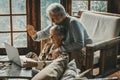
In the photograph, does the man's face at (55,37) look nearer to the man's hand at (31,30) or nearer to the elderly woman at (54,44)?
the elderly woman at (54,44)

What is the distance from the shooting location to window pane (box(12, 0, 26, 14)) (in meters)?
4.58

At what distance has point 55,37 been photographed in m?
2.96

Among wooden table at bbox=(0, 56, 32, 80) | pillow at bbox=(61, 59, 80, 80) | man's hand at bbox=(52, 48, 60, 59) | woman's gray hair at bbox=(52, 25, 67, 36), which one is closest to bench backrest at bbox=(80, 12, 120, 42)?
woman's gray hair at bbox=(52, 25, 67, 36)

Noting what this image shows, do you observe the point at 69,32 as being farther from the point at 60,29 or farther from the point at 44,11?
the point at 44,11

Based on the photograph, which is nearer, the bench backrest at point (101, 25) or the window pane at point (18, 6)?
the bench backrest at point (101, 25)

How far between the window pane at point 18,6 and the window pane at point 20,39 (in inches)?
13.9

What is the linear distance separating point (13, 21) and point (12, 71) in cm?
210

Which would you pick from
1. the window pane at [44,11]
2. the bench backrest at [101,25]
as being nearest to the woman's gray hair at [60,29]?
the bench backrest at [101,25]

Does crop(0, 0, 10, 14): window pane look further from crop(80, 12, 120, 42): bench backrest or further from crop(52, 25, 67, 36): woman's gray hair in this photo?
crop(52, 25, 67, 36): woman's gray hair

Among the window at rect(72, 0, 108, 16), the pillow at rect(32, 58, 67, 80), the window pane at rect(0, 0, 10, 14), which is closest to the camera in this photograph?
the pillow at rect(32, 58, 67, 80)

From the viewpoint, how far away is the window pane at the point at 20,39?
468 cm

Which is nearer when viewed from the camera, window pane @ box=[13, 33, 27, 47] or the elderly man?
the elderly man

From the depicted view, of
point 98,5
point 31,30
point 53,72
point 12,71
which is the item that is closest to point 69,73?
point 53,72

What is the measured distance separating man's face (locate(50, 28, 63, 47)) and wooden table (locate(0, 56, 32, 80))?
0.45 metres
